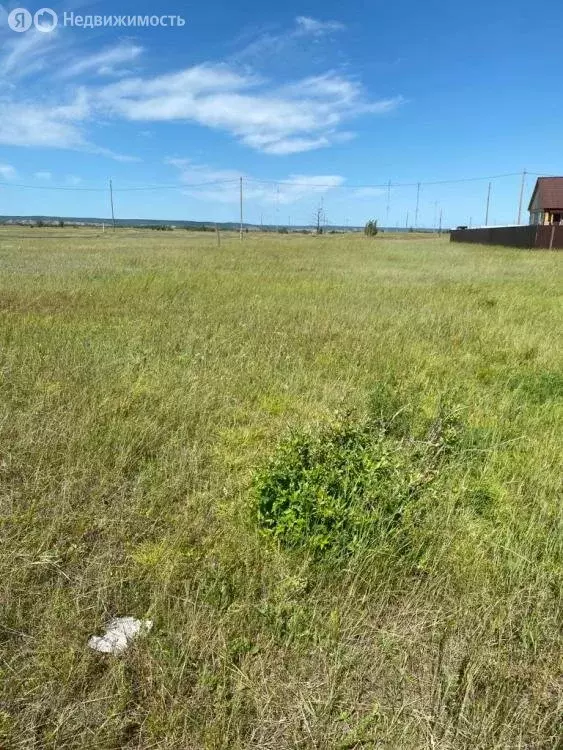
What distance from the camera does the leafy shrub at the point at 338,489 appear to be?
2.34 metres

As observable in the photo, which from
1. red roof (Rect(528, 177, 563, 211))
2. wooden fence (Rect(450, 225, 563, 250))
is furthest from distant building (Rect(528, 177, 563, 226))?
wooden fence (Rect(450, 225, 563, 250))

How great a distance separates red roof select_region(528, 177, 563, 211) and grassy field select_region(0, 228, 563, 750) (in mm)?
41157

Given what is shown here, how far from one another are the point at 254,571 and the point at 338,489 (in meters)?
0.67

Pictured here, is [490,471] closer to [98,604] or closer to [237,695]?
[237,695]

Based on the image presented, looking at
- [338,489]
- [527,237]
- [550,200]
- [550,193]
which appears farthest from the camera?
[550,193]

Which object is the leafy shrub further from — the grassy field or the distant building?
the distant building

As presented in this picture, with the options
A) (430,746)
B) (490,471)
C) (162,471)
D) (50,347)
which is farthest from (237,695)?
(50,347)

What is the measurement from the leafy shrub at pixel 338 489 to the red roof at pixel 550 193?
4382 cm

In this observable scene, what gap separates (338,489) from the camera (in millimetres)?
2551

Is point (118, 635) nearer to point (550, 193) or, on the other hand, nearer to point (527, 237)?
point (527, 237)

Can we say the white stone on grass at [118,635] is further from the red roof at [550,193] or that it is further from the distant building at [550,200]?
the red roof at [550,193]

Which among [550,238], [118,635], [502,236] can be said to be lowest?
[118,635]

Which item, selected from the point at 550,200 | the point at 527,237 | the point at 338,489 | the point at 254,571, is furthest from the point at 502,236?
the point at 254,571

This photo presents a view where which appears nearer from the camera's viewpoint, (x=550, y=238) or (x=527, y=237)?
(x=550, y=238)
